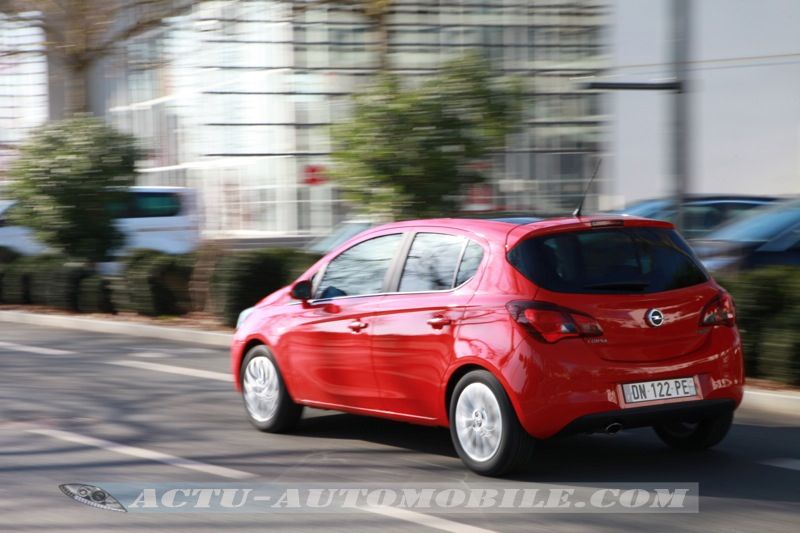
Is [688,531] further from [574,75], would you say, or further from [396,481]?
[574,75]

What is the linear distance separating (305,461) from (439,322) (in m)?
1.23

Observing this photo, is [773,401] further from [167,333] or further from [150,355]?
[167,333]

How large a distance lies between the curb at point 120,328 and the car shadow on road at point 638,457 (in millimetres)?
6363

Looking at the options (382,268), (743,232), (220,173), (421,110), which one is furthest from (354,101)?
(382,268)

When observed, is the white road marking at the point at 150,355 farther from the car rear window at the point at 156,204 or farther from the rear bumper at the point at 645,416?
the car rear window at the point at 156,204

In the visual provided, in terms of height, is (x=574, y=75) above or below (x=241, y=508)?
above

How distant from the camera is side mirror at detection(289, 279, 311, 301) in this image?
8.37 m

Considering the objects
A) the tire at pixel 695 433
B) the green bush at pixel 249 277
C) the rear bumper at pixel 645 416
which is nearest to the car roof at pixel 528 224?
the rear bumper at pixel 645 416

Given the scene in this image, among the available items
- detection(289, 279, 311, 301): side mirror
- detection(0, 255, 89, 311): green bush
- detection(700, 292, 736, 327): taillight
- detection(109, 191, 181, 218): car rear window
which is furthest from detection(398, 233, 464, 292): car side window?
detection(109, 191, 181, 218): car rear window

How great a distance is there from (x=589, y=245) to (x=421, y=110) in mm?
8464

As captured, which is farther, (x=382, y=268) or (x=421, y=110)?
(x=421, y=110)

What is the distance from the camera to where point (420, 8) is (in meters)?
26.1

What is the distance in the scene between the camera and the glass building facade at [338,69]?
23156 millimetres

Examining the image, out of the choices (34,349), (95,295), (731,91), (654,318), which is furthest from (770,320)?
(95,295)
